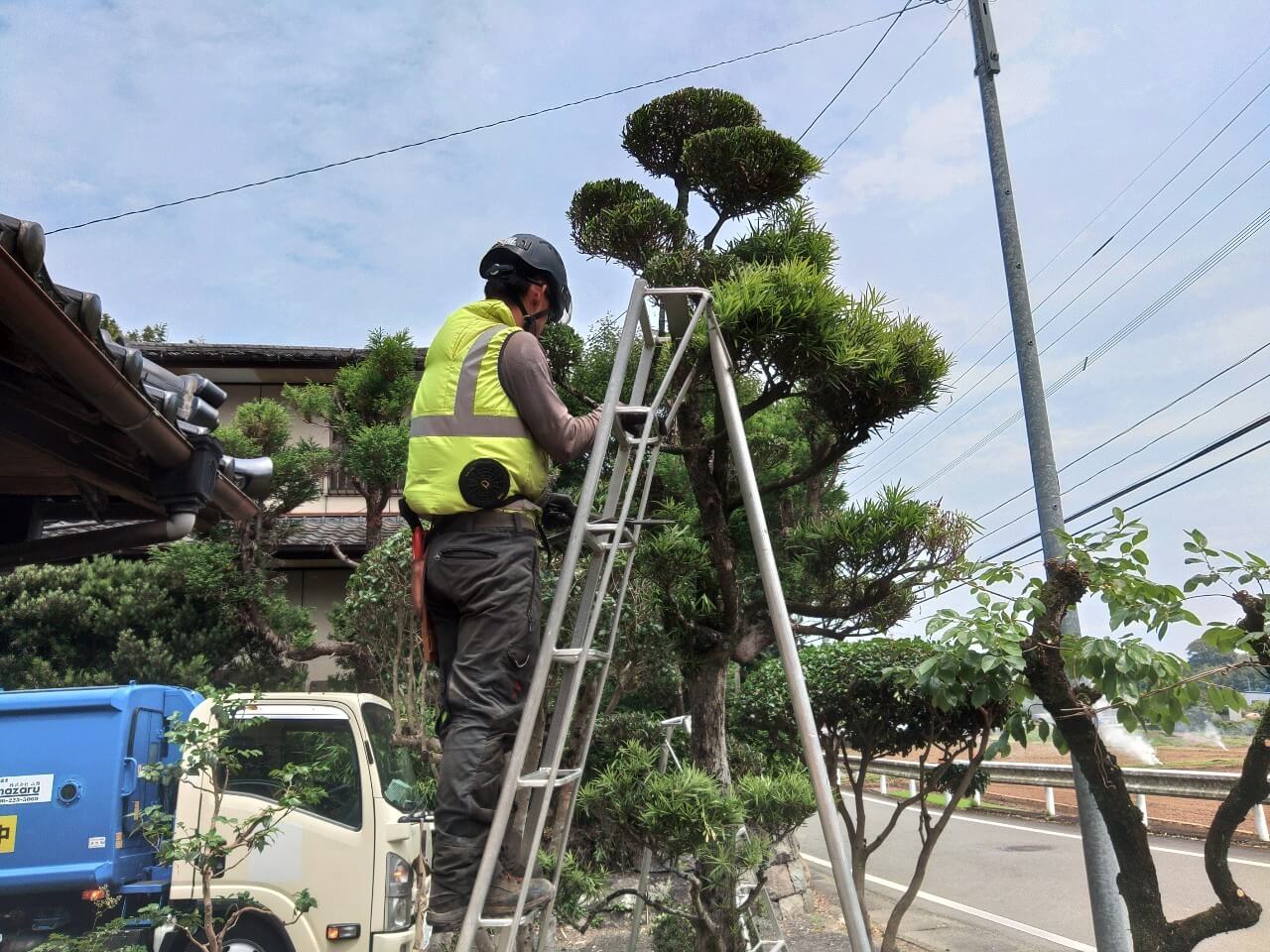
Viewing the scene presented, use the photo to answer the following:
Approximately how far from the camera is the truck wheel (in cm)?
571

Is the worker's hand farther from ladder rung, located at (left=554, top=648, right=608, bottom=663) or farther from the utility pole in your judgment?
the utility pole

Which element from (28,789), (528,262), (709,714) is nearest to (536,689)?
(528,262)

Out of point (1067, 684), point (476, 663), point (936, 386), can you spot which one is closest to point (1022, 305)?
point (936, 386)

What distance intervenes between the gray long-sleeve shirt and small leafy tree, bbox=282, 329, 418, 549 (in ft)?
19.9

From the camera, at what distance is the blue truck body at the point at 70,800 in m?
5.60

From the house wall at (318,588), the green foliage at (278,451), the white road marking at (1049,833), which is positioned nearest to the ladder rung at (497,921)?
the green foliage at (278,451)

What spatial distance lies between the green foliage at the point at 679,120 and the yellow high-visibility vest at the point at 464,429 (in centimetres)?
348

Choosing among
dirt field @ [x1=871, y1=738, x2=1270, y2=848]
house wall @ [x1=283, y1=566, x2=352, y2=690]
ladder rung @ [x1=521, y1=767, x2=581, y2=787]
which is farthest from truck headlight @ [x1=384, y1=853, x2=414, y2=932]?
dirt field @ [x1=871, y1=738, x2=1270, y2=848]

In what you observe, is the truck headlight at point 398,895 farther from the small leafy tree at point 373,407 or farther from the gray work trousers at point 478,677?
the gray work trousers at point 478,677

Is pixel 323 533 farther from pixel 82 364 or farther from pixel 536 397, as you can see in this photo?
pixel 536 397

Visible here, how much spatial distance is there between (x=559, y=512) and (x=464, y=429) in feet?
1.89

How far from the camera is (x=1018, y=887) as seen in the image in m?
9.31

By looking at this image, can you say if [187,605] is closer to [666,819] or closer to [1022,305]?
[666,819]

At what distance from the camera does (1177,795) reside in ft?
35.4
